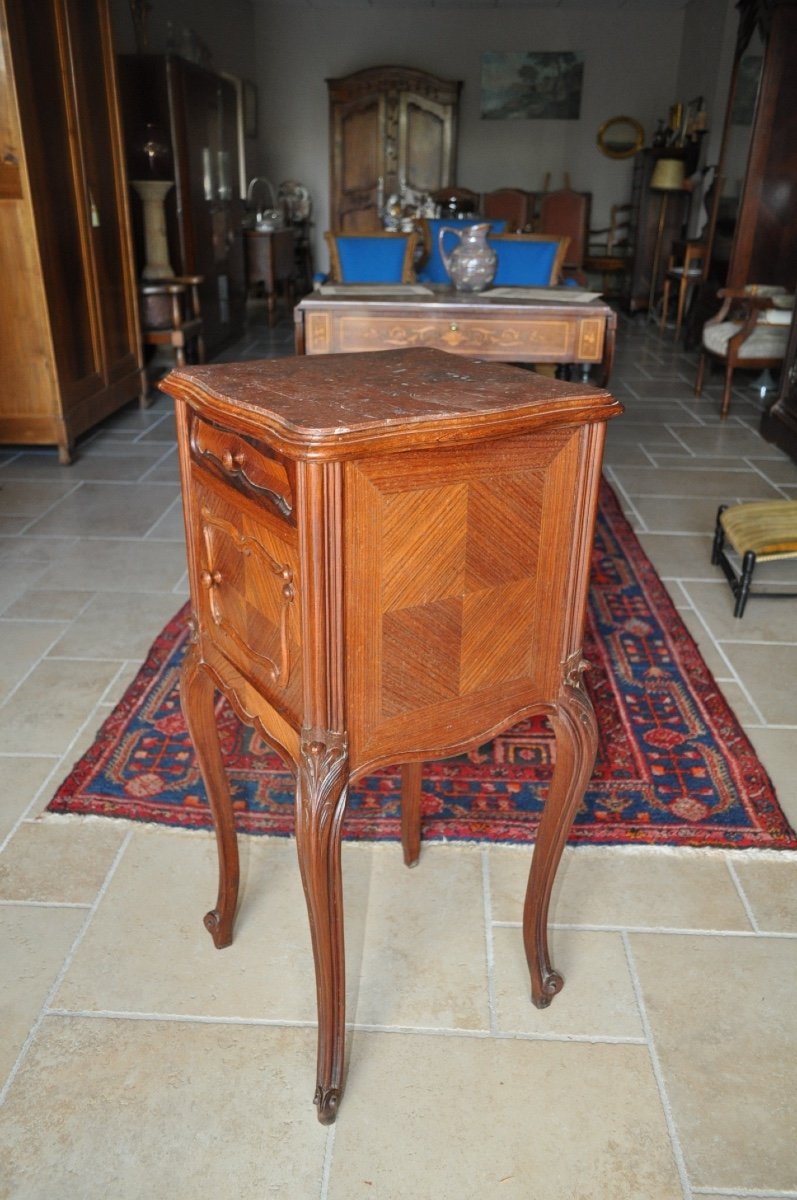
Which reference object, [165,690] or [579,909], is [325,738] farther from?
[165,690]

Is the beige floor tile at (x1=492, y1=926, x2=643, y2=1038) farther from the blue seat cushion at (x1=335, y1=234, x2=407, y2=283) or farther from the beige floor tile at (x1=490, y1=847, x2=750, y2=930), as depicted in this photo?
the blue seat cushion at (x1=335, y1=234, x2=407, y2=283)

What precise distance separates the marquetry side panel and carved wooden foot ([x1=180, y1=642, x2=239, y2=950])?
0.40 m

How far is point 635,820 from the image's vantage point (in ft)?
6.37

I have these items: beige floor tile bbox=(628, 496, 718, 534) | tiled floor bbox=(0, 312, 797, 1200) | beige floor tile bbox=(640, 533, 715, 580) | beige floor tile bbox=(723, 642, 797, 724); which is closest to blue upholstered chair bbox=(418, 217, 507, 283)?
beige floor tile bbox=(628, 496, 718, 534)

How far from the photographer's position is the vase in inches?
152

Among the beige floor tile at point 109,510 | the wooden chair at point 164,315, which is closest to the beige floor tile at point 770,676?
the beige floor tile at point 109,510

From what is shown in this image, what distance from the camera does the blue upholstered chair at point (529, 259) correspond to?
4789 millimetres

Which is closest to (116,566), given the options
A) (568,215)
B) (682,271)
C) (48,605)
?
(48,605)

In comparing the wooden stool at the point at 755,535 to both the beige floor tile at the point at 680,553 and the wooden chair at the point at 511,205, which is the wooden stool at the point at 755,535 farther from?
the wooden chair at the point at 511,205

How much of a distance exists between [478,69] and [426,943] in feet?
35.8

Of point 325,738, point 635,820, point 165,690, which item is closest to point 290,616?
point 325,738

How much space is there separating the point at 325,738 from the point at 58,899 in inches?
36.6

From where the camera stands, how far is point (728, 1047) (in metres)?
1.43

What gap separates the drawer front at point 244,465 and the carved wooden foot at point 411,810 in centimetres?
77
